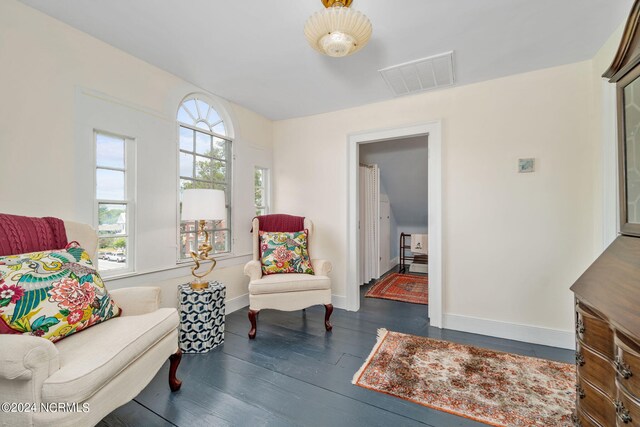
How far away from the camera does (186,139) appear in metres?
2.66

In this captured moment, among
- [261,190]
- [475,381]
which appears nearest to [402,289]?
[475,381]

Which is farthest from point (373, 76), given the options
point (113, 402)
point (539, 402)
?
point (113, 402)

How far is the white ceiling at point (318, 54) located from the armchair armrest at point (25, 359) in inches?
71.8

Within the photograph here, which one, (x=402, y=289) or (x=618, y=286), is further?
(x=402, y=289)

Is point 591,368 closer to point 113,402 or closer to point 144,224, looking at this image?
point 113,402

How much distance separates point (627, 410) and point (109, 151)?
10.2ft

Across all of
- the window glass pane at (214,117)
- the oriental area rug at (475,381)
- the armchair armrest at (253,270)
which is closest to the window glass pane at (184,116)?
the window glass pane at (214,117)

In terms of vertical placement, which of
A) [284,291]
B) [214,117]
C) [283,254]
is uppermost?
[214,117]

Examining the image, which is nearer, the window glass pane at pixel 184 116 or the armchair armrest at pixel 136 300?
the armchair armrest at pixel 136 300

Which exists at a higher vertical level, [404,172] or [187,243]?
[404,172]

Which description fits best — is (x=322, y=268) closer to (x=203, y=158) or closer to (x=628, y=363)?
(x=203, y=158)

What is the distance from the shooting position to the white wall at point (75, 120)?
1.61 m

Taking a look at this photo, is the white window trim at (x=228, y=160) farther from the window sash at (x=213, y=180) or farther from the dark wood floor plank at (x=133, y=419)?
the dark wood floor plank at (x=133, y=419)

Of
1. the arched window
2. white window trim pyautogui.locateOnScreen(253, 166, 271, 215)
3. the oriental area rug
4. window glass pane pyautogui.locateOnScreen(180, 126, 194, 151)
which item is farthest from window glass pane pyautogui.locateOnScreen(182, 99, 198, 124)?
the oriental area rug
